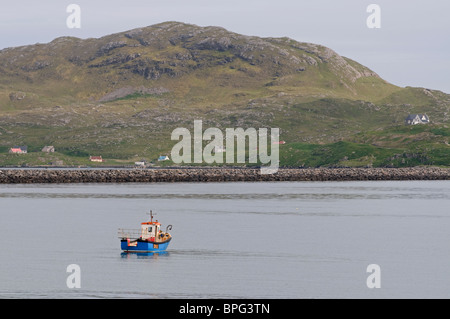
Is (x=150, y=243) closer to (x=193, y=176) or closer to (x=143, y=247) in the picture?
(x=143, y=247)

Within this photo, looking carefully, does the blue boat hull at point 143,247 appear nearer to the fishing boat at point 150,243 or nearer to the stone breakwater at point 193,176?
the fishing boat at point 150,243

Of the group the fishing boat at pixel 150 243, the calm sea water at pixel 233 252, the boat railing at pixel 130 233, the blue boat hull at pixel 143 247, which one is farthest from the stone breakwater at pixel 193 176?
the blue boat hull at pixel 143 247

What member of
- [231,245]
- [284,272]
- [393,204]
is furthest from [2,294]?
[393,204]

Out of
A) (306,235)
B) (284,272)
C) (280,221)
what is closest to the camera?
(284,272)

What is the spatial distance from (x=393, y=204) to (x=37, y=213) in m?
55.6

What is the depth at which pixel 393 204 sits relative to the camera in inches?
4323

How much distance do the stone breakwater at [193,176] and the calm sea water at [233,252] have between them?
6835 cm

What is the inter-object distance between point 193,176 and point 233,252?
127192mm

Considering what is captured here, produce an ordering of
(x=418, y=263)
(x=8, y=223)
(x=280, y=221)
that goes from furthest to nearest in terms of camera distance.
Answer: (x=280, y=221)
(x=8, y=223)
(x=418, y=263)

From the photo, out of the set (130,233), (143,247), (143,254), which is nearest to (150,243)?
(143,247)

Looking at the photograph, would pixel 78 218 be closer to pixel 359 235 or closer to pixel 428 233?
pixel 359 235

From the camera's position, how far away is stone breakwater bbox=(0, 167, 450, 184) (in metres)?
174

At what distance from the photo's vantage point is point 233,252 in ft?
188

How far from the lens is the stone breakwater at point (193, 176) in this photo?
6845 inches
